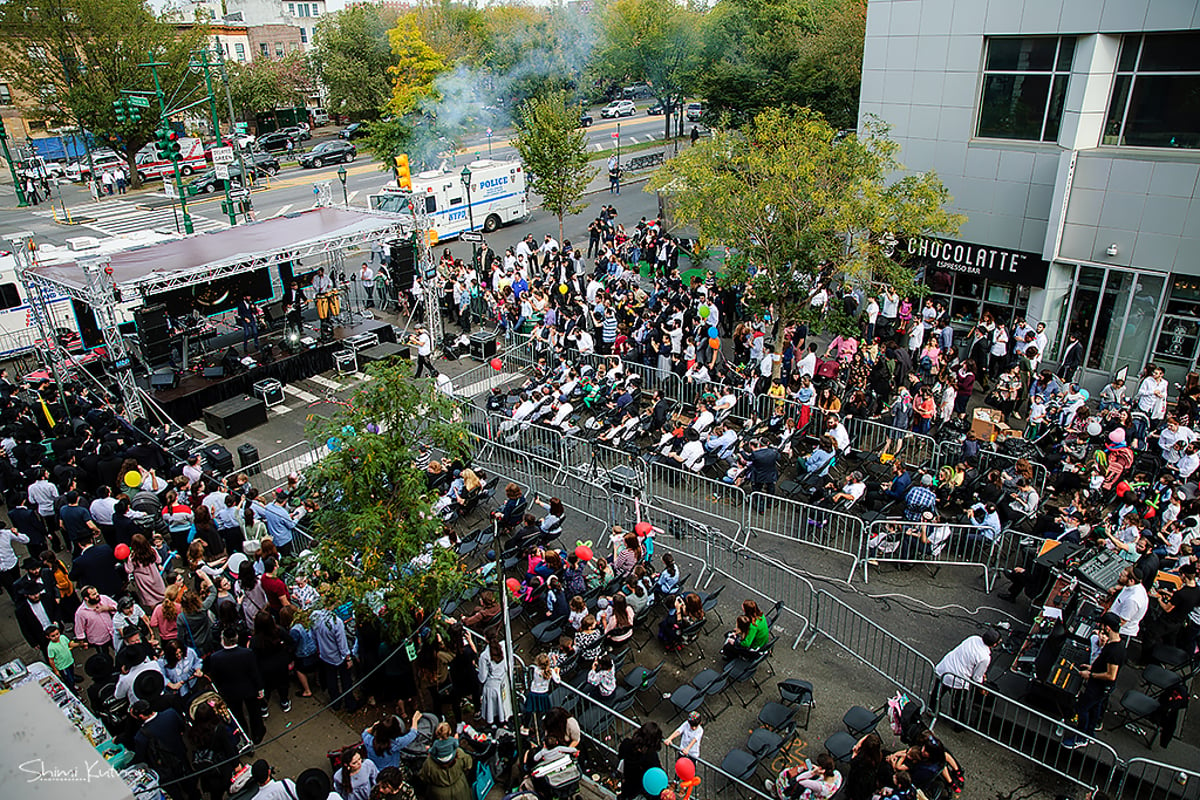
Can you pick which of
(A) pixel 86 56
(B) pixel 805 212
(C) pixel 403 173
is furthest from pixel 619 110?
(B) pixel 805 212

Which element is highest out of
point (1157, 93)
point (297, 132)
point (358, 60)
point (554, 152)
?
point (358, 60)

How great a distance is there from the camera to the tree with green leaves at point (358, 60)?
53.5 meters

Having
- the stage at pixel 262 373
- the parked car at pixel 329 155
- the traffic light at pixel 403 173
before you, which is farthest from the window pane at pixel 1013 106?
the parked car at pixel 329 155

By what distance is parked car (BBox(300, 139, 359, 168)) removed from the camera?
5051 centimetres

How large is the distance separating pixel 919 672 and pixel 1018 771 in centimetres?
158

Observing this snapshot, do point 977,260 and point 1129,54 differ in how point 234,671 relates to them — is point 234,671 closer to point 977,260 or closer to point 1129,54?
point 977,260

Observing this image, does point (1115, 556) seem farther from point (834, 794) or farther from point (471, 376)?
point (471, 376)

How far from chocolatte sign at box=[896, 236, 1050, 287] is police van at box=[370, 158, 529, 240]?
17.7 m

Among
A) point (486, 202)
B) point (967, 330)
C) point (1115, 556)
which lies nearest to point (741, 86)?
point (486, 202)

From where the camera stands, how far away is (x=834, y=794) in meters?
8.31

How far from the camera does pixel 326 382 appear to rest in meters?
21.0

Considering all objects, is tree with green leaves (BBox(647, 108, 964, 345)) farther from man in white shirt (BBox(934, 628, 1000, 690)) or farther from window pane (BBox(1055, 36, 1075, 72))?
man in white shirt (BBox(934, 628, 1000, 690))

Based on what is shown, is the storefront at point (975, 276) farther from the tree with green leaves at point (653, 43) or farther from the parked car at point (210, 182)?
the parked car at point (210, 182)

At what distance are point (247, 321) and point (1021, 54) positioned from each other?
2053cm
